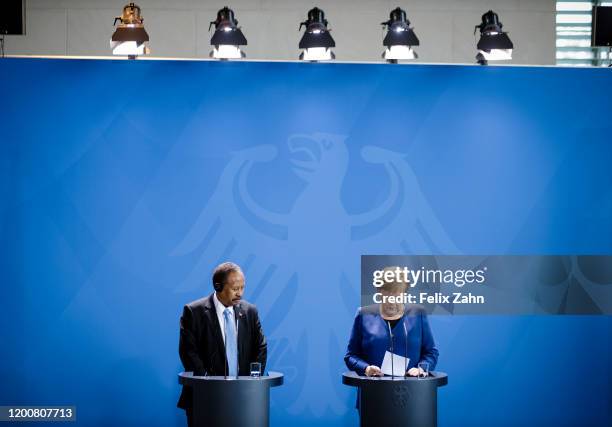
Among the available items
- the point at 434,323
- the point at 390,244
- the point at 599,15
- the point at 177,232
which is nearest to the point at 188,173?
the point at 177,232

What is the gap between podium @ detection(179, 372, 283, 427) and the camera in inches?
210

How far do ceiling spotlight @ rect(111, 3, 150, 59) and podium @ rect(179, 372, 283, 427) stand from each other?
3067 millimetres

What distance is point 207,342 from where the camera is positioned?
565cm

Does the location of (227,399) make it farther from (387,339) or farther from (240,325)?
(387,339)

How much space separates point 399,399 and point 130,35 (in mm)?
3645

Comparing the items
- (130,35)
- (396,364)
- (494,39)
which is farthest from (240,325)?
(494,39)

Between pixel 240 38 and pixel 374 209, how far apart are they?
5.62ft

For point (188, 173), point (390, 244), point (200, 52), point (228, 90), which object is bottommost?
point (390, 244)

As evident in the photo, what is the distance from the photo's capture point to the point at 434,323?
24.2 ft

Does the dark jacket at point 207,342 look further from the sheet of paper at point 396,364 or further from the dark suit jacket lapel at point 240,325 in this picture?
the sheet of paper at point 396,364

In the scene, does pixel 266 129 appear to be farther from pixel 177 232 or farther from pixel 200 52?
pixel 200 52

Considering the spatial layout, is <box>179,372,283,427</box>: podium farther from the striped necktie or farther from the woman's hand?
the woman's hand

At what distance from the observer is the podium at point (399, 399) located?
5.41 metres

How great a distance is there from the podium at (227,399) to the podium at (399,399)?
23.8 inches
